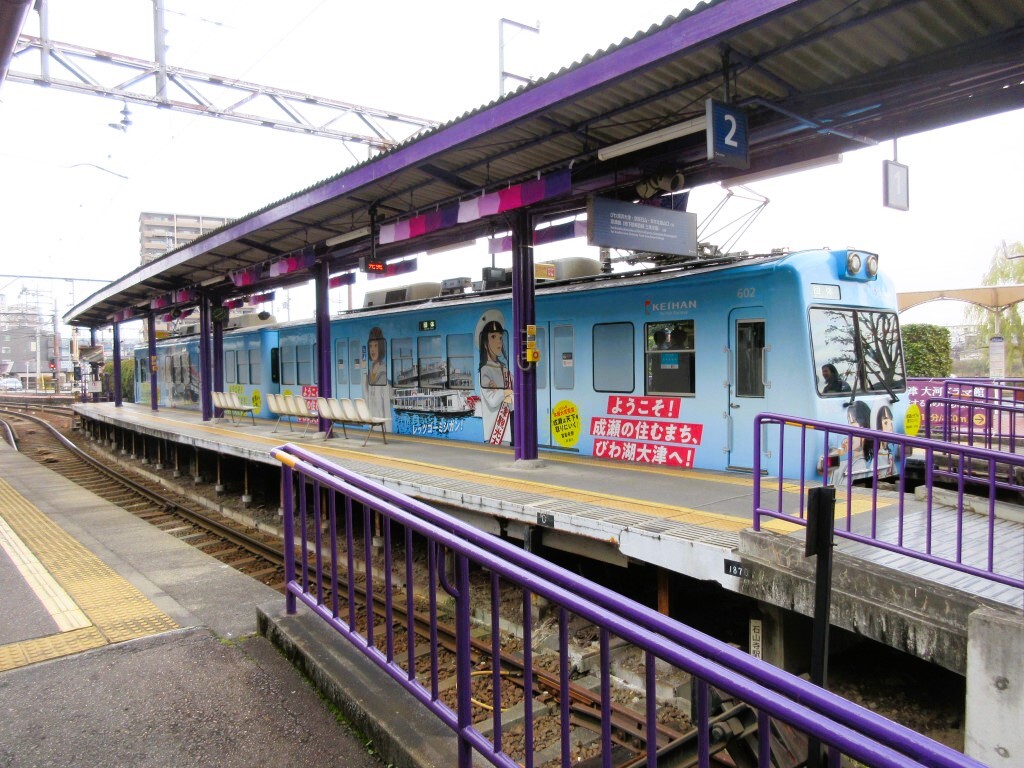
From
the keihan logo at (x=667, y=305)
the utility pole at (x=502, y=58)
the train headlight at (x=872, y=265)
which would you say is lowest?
the keihan logo at (x=667, y=305)

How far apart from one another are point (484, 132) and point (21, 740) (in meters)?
5.95

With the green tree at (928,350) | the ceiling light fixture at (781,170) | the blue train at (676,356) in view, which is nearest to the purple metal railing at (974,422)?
the blue train at (676,356)

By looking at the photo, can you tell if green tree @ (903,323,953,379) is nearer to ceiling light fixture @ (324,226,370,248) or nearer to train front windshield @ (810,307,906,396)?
train front windshield @ (810,307,906,396)

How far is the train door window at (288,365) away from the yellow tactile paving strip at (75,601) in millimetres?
8549

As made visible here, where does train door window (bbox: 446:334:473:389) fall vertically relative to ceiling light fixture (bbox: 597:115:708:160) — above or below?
below

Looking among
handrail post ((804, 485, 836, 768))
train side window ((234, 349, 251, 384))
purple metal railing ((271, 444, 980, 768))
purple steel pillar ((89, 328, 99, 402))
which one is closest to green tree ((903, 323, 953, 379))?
train side window ((234, 349, 251, 384))

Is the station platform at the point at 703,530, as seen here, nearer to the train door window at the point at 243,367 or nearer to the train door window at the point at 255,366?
the train door window at the point at 255,366

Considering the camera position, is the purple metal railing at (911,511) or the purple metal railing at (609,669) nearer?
the purple metal railing at (609,669)

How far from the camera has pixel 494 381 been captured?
1106cm

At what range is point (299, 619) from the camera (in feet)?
13.8

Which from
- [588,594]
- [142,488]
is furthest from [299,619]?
[142,488]

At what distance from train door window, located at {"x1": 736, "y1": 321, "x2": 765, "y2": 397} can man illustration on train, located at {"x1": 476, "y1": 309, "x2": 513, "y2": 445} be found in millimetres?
3825

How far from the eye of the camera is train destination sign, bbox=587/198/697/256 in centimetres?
764

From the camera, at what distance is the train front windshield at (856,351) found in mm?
7441
